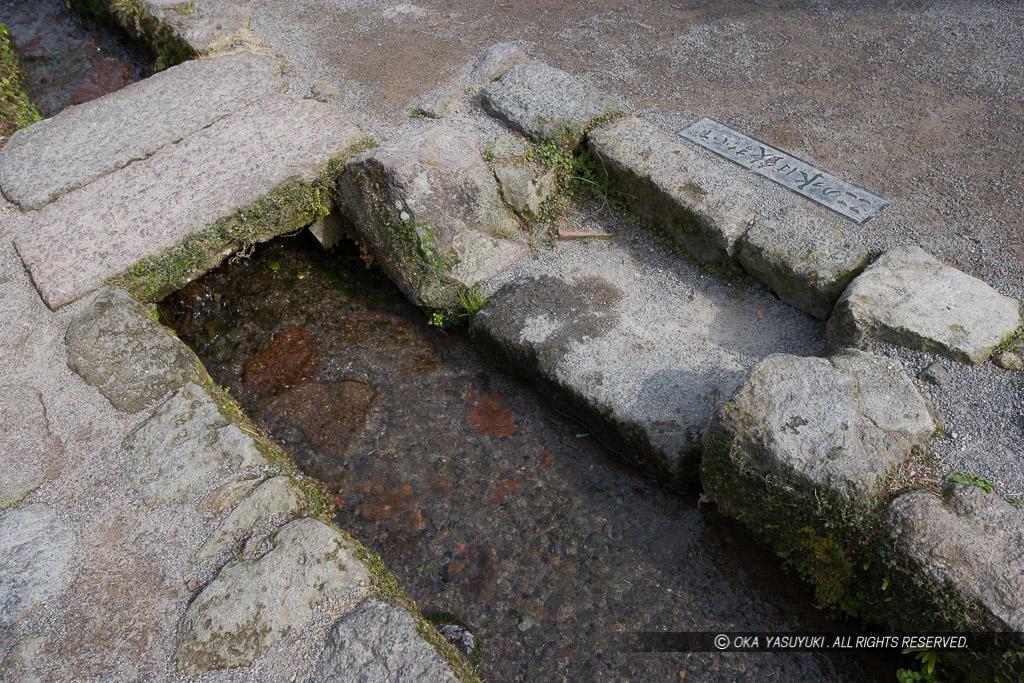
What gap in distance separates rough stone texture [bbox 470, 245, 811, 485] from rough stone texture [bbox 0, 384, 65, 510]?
2.02m

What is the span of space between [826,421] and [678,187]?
1.69 metres

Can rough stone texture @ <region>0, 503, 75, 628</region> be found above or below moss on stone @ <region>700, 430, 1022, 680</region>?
below

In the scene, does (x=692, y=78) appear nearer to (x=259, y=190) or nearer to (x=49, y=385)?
(x=259, y=190)

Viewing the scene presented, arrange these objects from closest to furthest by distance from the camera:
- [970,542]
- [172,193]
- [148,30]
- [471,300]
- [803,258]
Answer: [970,542], [803,258], [471,300], [172,193], [148,30]

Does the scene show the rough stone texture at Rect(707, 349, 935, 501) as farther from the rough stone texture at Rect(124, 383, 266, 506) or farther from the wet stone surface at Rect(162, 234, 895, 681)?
the rough stone texture at Rect(124, 383, 266, 506)

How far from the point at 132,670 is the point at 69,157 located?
10.5 ft

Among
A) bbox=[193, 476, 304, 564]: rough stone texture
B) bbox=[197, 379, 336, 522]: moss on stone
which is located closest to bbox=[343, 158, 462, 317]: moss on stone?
bbox=[197, 379, 336, 522]: moss on stone

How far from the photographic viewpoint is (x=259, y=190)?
3.90m

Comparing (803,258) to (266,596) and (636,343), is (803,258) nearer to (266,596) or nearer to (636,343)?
(636,343)

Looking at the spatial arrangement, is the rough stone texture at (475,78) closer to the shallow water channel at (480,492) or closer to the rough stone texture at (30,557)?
the shallow water channel at (480,492)

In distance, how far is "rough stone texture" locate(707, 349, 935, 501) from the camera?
98.7 inches

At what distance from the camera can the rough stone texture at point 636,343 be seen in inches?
122

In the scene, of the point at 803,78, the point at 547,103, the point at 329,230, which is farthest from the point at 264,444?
the point at 803,78

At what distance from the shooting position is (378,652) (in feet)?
7.59
